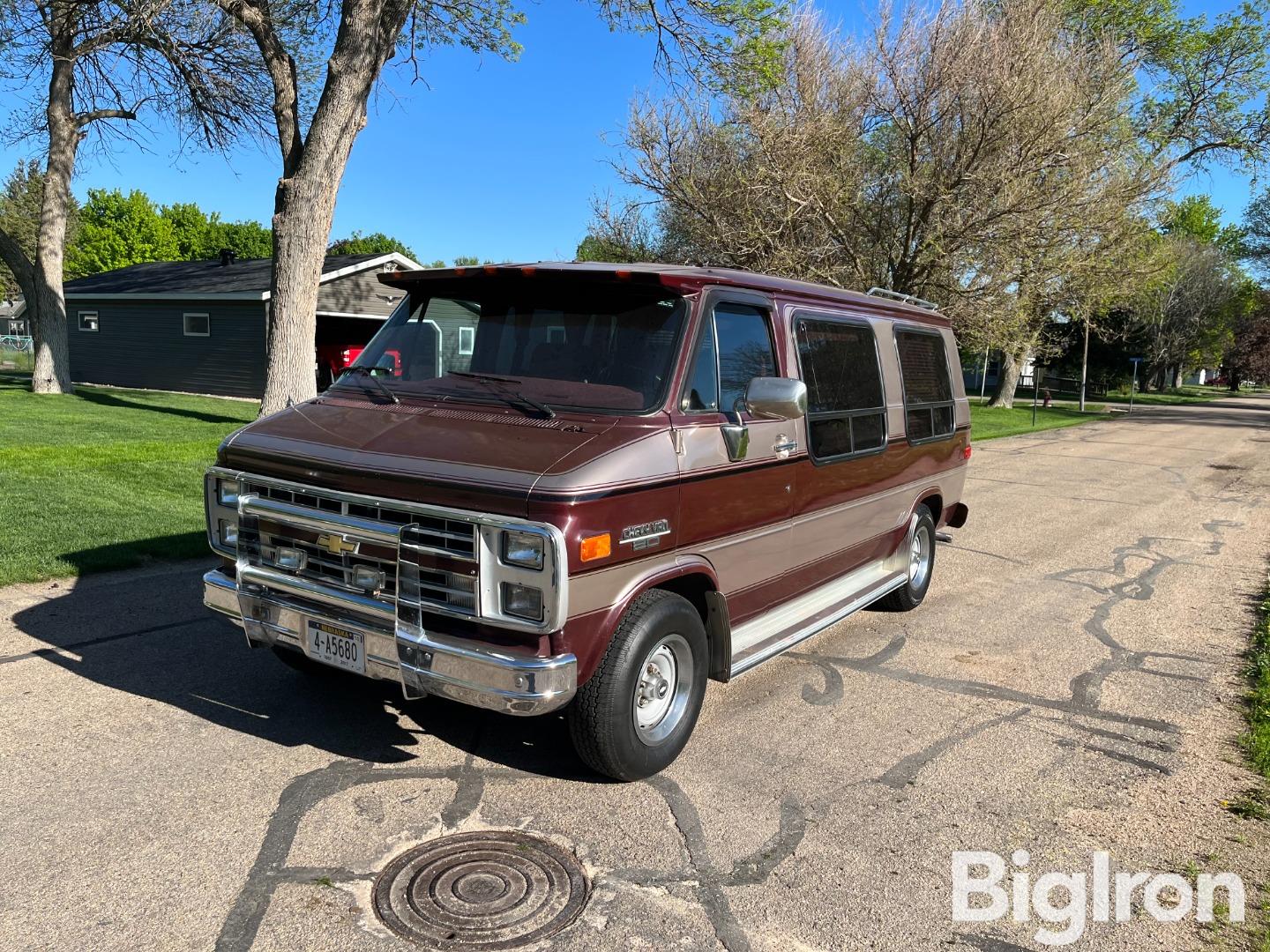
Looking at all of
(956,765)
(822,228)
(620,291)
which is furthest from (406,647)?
(822,228)

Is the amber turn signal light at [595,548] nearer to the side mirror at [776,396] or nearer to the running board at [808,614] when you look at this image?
the side mirror at [776,396]

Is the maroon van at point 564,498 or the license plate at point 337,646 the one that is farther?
the license plate at point 337,646

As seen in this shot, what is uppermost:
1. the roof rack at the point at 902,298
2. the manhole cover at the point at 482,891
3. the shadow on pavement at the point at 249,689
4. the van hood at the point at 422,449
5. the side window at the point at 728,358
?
the roof rack at the point at 902,298

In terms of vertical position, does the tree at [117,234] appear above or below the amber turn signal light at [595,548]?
above

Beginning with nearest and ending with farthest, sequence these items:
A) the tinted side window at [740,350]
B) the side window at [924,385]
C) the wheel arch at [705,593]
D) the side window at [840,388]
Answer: the wheel arch at [705,593]
the tinted side window at [740,350]
the side window at [840,388]
the side window at [924,385]

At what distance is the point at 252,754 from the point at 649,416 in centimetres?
236

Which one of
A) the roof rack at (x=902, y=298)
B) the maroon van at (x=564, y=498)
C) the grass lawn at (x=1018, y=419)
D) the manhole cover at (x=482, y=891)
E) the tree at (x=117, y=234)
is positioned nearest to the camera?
the manhole cover at (x=482, y=891)

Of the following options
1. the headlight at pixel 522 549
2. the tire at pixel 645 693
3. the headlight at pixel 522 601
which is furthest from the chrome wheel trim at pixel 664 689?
the headlight at pixel 522 549

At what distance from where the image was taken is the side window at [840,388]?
5.20 m

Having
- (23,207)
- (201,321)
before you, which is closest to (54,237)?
(201,321)

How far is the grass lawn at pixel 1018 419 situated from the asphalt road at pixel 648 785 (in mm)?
17472

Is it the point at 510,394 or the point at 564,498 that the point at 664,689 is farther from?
the point at 510,394

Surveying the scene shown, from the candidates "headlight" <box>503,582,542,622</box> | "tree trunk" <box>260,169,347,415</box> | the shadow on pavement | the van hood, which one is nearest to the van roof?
the van hood

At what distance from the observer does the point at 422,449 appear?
3855mm
